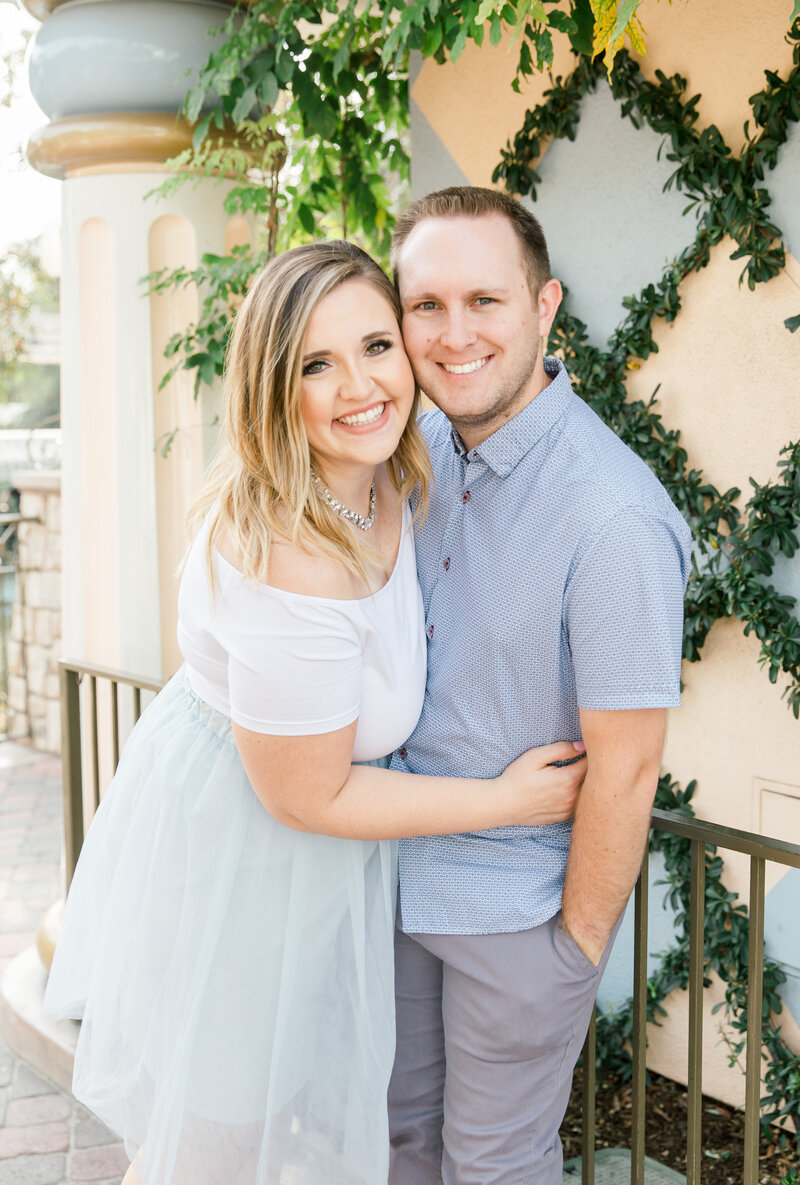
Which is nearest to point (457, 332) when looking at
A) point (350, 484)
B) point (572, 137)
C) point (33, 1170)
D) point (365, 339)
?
point (365, 339)

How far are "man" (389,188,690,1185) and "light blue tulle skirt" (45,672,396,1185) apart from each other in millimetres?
126

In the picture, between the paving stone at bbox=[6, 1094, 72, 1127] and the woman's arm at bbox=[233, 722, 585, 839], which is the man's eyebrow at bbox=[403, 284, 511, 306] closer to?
the woman's arm at bbox=[233, 722, 585, 839]

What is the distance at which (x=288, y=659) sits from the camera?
1661 mm

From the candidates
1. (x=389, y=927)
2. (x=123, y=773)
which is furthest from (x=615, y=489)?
(x=123, y=773)

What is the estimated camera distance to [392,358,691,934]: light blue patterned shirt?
5.30 ft

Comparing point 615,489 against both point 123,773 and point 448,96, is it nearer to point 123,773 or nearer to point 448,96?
point 123,773

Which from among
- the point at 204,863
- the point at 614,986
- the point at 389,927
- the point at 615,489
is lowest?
the point at 614,986

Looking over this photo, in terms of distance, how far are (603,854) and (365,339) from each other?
0.92m

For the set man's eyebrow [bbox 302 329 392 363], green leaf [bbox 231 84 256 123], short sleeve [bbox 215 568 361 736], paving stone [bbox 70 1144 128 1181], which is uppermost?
green leaf [bbox 231 84 256 123]

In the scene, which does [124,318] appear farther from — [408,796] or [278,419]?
[408,796]

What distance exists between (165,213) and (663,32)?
1541mm

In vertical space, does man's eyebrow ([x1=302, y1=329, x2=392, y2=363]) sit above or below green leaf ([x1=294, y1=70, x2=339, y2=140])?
below

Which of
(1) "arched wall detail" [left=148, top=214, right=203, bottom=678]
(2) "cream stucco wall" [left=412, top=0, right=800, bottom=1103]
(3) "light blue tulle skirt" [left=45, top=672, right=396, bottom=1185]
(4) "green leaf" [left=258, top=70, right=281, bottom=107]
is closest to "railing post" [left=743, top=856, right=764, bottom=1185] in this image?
(3) "light blue tulle skirt" [left=45, top=672, right=396, bottom=1185]

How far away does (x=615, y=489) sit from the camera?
1659 mm
